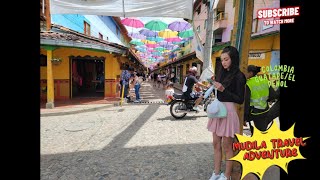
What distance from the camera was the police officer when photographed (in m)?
3.26

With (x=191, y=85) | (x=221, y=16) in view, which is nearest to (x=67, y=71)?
(x=191, y=85)

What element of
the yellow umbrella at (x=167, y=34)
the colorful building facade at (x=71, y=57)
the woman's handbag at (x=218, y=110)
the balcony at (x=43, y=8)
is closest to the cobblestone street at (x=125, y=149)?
the woman's handbag at (x=218, y=110)

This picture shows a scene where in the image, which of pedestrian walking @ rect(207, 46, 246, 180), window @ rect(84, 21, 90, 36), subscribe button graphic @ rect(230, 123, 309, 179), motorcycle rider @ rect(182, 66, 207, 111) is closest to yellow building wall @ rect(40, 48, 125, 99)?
window @ rect(84, 21, 90, 36)

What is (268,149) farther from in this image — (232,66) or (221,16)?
(221,16)

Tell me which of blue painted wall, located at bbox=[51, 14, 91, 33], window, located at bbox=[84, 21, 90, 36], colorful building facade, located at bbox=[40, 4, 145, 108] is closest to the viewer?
colorful building facade, located at bbox=[40, 4, 145, 108]

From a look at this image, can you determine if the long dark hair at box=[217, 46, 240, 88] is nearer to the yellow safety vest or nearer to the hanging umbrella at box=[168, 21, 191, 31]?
the yellow safety vest

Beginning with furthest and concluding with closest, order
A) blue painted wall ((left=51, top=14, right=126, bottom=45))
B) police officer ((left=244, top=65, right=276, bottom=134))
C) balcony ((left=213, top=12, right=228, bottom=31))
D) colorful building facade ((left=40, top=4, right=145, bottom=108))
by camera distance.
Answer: balcony ((left=213, top=12, right=228, bottom=31))
blue painted wall ((left=51, top=14, right=126, bottom=45))
colorful building facade ((left=40, top=4, right=145, bottom=108))
police officer ((left=244, top=65, right=276, bottom=134))

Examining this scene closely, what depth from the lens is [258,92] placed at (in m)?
3.44

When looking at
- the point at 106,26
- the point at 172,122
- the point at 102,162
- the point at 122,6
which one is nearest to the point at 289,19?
the point at 102,162

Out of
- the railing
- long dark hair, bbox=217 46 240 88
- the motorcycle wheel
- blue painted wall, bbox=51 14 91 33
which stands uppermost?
the railing

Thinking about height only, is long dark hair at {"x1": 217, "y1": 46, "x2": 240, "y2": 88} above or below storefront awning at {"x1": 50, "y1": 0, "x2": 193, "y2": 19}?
below

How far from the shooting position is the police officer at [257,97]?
326cm

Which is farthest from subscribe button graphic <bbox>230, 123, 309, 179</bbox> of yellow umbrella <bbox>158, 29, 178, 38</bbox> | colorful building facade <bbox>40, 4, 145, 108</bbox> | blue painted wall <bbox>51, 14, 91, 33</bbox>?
yellow umbrella <bbox>158, 29, 178, 38</bbox>

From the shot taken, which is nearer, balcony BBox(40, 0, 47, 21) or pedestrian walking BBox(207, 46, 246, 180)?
pedestrian walking BBox(207, 46, 246, 180)
